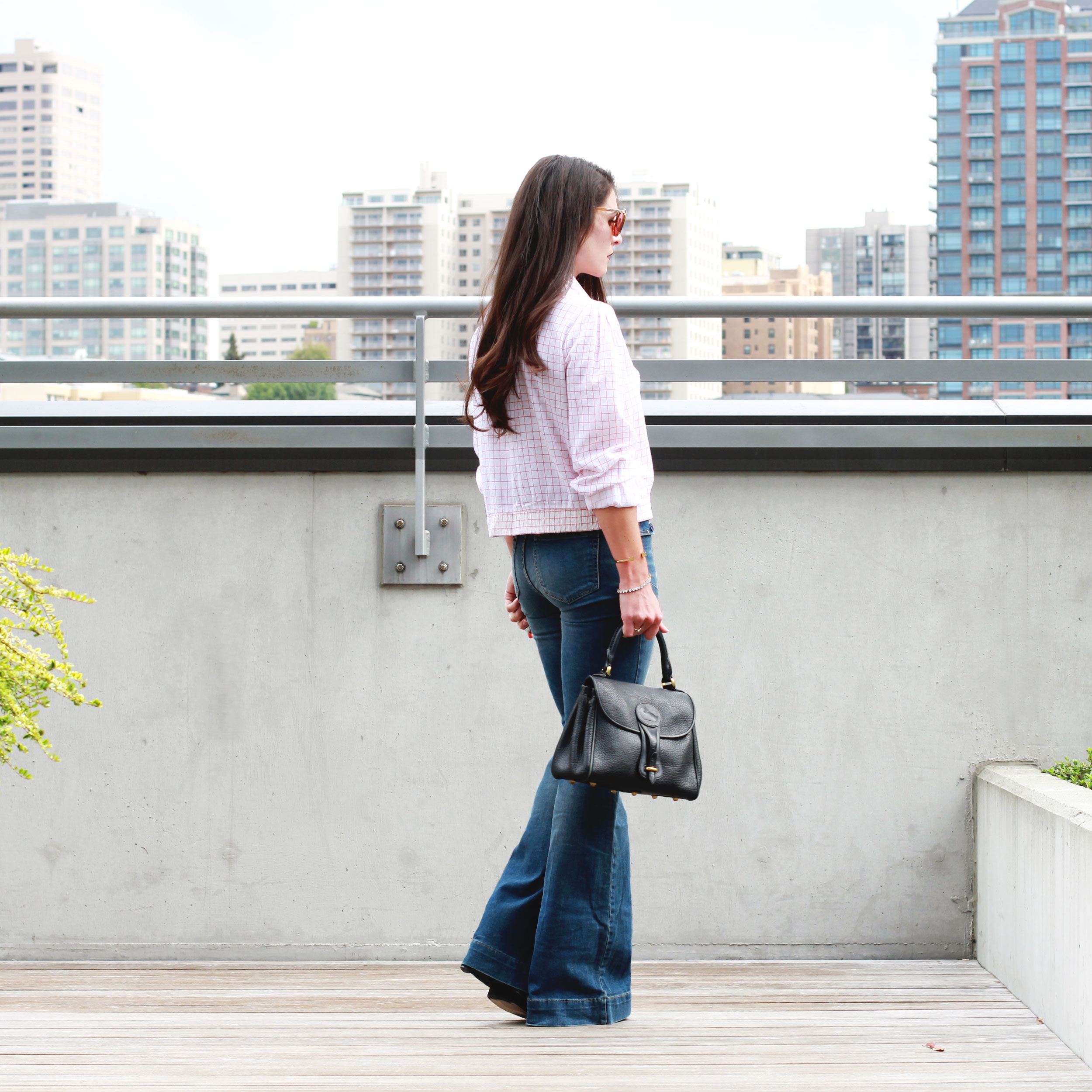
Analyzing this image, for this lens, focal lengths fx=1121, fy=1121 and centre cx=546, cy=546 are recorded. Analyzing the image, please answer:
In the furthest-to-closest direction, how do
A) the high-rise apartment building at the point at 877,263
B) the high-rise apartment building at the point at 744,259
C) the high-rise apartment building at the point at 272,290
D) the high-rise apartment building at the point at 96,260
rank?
1. the high-rise apartment building at the point at 272,290
2. the high-rise apartment building at the point at 96,260
3. the high-rise apartment building at the point at 744,259
4. the high-rise apartment building at the point at 877,263

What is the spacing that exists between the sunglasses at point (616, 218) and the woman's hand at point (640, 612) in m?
0.65

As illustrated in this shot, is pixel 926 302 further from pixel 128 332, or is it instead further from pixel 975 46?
pixel 128 332

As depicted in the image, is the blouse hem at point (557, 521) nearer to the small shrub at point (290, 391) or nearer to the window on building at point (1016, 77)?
the small shrub at point (290, 391)

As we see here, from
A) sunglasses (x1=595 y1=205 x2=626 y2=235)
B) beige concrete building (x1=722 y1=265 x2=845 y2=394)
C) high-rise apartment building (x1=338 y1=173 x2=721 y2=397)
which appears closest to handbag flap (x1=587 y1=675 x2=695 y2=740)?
sunglasses (x1=595 y1=205 x2=626 y2=235)

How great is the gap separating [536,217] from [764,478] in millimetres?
1138

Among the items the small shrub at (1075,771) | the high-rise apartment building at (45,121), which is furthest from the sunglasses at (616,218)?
the high-rise apartment building at (45,121)

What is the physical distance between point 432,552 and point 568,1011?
1185mm

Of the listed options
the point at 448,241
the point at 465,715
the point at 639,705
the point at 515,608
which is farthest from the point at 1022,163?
the point at 639,705

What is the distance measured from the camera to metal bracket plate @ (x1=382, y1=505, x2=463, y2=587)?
9.27 feet

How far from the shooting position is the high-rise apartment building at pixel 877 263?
106m

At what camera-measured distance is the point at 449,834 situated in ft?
9.23

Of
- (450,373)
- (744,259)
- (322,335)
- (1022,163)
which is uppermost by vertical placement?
(1022,163)

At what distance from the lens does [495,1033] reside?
81.7 inches

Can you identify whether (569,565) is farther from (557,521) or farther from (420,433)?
(420,433)
